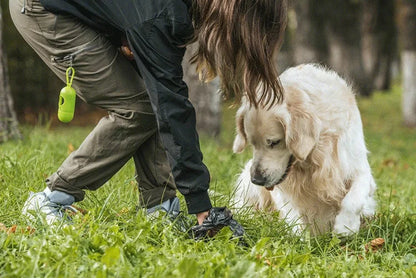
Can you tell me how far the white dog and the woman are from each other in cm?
67

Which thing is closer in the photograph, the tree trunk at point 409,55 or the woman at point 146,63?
the woman at point 146,63

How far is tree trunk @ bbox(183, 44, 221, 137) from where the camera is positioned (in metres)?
8.18

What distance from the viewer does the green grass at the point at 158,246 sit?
285cm

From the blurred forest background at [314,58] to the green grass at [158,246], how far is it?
7.18 feet

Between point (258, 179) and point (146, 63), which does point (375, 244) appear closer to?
point (258, 179)

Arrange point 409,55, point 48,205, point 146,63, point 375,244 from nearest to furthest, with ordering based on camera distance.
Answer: point 146,63 → point 48,205 → point 375,244 → point 409,55

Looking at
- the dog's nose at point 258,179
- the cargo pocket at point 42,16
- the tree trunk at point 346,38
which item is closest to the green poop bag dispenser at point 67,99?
the cargo pocket at point 42,16

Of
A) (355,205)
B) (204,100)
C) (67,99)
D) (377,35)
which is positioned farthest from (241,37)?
(377,35)

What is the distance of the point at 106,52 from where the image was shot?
3.54 meters

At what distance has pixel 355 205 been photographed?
13.8 ft

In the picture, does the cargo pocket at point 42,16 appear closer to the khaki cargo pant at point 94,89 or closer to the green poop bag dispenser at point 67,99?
the khaki cargo pant at point 94,89

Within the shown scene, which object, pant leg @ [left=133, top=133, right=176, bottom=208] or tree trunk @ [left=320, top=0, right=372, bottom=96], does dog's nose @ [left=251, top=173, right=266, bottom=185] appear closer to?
pant leg @ [left=133, top=133, right=176, bottom=208]

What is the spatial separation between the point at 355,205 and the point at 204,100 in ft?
14.5

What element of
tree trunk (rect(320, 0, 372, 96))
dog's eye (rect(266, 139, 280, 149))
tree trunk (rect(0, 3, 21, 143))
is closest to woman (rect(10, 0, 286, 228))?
dog's eye (rect(266, 139, 280, 149))
